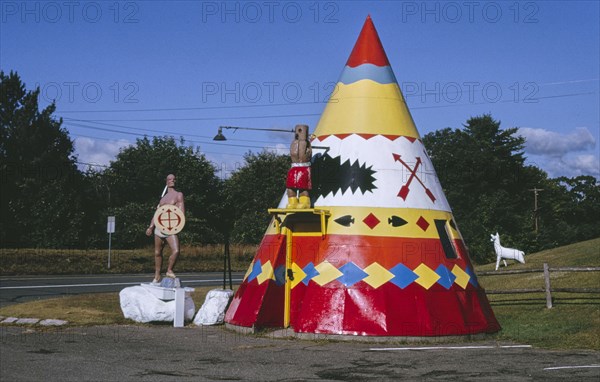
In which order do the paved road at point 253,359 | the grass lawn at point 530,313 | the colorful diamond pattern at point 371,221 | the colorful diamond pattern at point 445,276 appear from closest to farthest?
the paved road at point 253,359 < the colorful diamond pattern at point 445,276 < the colorful diamond pattern at point 371,221 < the grass lawn at point 530,313

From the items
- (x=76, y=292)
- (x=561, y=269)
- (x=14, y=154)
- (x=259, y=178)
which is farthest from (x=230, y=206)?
(x=561, y=269)

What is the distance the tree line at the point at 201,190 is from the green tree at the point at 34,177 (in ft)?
0.20

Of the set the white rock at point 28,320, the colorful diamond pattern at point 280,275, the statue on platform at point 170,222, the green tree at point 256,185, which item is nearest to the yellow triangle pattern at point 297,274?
the colorful diamond pattern at point 280,275

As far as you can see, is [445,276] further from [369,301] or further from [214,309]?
[214,309]

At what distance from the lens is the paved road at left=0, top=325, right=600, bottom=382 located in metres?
7.48

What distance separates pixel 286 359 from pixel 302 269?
2.60 meters

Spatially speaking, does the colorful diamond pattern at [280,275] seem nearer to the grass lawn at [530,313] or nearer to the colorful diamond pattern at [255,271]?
the colorful diamond pattern at [255,271]

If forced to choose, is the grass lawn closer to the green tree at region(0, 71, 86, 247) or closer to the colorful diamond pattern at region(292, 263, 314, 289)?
the colorful diamond pattern at region(292, 263, 314, 289)

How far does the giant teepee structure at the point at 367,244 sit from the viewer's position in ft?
34.7

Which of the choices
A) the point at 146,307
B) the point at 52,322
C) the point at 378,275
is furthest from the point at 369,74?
the point at 52,322

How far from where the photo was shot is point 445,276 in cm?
1104

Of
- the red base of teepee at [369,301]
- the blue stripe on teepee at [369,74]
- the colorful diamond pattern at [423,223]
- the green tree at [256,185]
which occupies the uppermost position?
the green tree at [256,185]

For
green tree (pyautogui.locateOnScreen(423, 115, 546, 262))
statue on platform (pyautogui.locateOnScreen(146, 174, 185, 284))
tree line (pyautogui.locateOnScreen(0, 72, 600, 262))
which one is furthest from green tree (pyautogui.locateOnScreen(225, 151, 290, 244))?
statue on platform (pyautogui.locateOnScreen(146, 174, 185, 284))

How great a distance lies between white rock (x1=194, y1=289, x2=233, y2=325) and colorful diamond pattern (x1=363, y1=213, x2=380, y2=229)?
3142 mm
